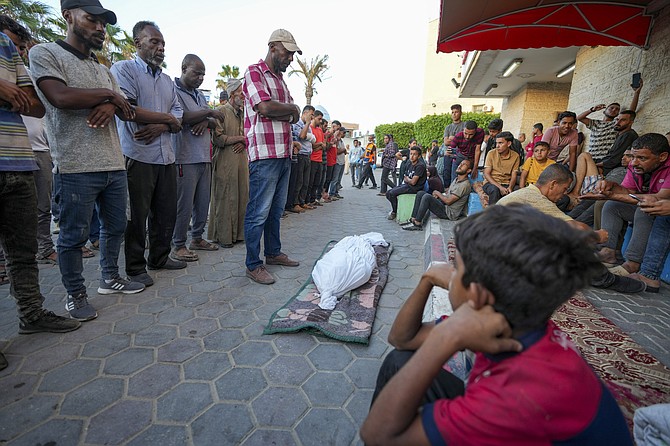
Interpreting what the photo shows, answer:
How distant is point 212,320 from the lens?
262 centimetres

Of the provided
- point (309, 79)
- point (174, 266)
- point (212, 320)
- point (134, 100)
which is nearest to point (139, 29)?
point (134, 100)

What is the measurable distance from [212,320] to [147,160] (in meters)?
1.65

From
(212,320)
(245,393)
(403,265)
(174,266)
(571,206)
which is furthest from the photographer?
(571,206)

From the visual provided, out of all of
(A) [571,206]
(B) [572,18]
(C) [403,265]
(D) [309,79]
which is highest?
(D) [309,79]

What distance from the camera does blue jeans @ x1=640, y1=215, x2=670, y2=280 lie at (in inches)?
132

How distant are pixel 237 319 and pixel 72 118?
194 cm

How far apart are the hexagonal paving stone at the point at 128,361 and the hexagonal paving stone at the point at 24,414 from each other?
29cm

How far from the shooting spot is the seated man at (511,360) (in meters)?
0.78

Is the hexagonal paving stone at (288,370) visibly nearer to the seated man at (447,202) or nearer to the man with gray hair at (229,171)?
the man with gray hair at (229,171)

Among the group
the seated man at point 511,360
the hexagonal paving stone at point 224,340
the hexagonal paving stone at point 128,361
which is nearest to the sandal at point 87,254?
the hexagonal paving stone at point 128,361

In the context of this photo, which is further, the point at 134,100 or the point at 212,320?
the point at 134,100

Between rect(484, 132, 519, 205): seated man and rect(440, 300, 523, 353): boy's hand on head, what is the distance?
497 centimetres

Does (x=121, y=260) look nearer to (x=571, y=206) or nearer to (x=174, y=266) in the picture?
(x=174, y=266)

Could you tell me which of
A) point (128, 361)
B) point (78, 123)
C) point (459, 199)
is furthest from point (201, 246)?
point (459, 199)
